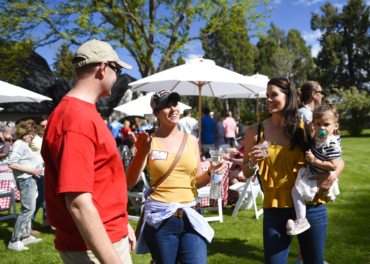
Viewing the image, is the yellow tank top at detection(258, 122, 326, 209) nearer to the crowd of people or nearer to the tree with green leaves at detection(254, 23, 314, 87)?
the crowd of people

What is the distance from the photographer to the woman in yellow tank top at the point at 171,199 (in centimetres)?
206

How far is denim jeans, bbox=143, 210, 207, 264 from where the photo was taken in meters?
2.04

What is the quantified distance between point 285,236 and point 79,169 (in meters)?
1.69

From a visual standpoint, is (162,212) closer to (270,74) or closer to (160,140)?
(160,140)

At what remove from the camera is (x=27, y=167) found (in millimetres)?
4582

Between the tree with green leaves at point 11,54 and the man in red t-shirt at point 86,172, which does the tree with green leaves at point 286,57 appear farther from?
the man in red t-shirt at point 86,172

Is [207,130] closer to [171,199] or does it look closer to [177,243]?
[171,199]

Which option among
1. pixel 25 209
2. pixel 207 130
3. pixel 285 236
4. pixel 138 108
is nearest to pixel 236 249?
pixel 285 236

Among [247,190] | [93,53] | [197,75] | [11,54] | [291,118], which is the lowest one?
[247,190]

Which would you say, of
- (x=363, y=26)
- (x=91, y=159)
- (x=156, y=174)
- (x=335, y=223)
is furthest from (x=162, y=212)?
(x=363, y=26)

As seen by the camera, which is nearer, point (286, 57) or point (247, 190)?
point (247, 190)

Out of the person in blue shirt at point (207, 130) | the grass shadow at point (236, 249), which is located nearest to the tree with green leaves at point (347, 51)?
the person in blue shirt at point (207, 130)

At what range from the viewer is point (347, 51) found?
36.5 metres

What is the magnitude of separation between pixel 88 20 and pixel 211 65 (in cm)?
1156
